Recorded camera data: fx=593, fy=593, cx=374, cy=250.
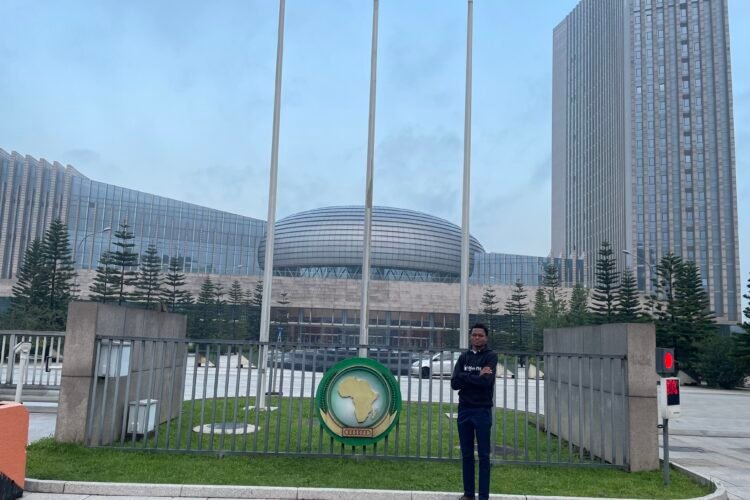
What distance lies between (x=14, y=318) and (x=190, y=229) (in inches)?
1913

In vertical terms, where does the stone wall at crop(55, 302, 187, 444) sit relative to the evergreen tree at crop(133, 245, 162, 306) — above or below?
below

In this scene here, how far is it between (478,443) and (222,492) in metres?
2.62

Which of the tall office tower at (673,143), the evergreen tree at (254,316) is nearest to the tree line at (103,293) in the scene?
the evergreen tree at (254,316)

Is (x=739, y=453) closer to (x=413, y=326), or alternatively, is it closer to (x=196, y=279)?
(x=413, y=326)

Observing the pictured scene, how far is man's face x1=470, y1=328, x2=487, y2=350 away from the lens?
6.00 m

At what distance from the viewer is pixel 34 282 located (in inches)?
1839

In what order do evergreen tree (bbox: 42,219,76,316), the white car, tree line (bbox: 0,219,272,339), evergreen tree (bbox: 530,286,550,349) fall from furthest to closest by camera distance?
evergreen tree (bbox: 530,286,550,349)
evergreen tree (bbox: 42,219,76,316)
tree line (bbox: 0,219,272,339)
the white car

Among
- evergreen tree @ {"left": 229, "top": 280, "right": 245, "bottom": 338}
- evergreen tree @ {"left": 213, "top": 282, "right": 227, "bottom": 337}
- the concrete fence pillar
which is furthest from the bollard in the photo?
evergreen tree @ {"left": 229, "top": 280, "right": 245, "bottom": 338}

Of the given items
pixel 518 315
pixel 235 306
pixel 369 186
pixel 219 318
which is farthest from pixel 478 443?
pixel 235 306

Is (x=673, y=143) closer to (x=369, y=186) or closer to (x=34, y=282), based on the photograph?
(x=34, y=282)

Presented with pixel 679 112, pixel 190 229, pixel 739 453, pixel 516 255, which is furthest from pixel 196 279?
pixel 679 112

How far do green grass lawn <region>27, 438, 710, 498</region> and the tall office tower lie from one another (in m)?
96.0

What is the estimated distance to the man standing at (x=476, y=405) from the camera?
5734 mm

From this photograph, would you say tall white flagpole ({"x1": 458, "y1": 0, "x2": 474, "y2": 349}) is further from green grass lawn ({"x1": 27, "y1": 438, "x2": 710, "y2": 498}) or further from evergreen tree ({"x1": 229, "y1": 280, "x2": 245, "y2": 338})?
evergreen tree ({"x1": 229, "y1": 280, "x2": 245, "y2": 338})
